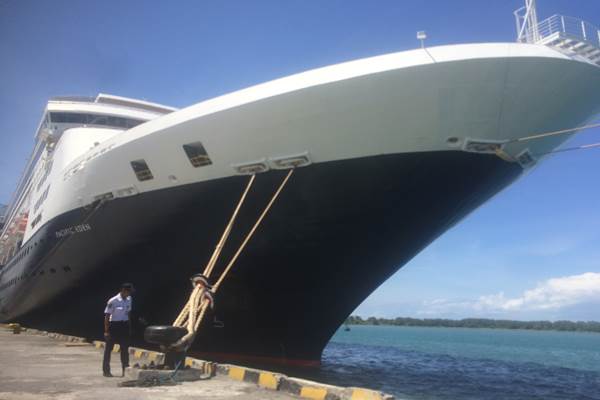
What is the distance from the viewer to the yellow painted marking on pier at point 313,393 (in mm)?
5136

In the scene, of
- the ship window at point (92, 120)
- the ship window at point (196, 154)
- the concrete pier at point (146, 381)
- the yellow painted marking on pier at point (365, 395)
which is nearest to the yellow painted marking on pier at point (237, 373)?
the concrete pier at point (146, 381)

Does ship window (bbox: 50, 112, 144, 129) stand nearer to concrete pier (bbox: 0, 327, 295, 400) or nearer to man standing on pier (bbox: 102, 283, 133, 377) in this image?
concrete pier (bbox: 0, 327, 295, 400)

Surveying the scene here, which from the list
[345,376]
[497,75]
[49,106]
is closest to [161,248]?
[345,376]

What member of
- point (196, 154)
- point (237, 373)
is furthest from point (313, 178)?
point (237, 373)

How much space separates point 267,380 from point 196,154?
529 cm

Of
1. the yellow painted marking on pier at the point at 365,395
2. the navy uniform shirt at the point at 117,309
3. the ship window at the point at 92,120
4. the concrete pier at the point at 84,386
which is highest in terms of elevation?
the ship window at the point at 92,120

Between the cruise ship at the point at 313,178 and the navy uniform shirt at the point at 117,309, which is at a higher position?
the cruise ship at the point at 313,178

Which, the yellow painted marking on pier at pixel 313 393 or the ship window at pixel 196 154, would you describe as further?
the ship window at pixel 196 154

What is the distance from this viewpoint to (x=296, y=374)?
10.8 m

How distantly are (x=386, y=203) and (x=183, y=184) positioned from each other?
4469mm

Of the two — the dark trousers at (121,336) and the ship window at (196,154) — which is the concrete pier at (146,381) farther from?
the ship window at (196,154)

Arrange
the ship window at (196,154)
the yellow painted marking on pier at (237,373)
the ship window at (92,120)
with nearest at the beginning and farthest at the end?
the yellow painted marking on pier at (237,373) → the ship window at (196,154) → the ship window at (92,120)

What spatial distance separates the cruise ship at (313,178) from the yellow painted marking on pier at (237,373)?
132 inches

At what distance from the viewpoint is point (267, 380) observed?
19.8 feet
